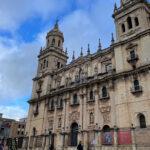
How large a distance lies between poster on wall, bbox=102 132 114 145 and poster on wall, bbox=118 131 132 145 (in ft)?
3.76

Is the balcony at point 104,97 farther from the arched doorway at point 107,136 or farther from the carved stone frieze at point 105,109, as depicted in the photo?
the arched doorway at point 107,136

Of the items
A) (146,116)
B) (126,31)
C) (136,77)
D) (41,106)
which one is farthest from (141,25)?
(41,106)

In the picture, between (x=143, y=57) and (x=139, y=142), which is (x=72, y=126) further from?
(x=143, y=57)

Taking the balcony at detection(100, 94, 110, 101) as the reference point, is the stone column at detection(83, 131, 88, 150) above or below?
below

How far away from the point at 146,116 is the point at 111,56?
10.8m

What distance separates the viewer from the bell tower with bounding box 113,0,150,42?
28.9 metres

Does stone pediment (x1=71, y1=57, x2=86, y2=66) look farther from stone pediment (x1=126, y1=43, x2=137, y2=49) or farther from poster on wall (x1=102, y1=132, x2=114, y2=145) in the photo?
poster on wall (x1=102, y1=132, x2=114, y2=145)

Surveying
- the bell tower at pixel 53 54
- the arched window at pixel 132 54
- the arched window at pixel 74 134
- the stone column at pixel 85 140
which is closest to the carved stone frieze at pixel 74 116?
the arched window at pixel 74 134

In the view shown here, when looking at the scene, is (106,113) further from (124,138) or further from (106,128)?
(124,138)

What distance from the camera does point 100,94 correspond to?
96.0ft

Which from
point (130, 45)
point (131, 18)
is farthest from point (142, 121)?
point (131, 18)

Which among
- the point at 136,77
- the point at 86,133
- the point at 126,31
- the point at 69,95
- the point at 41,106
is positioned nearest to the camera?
the point at 136,77

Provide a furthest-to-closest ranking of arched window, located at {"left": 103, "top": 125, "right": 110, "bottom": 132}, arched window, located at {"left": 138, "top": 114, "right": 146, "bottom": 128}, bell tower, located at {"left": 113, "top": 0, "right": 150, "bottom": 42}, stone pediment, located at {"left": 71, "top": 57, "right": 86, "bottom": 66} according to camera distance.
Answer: stone pediment, located at {"left": 71, "top": 57, "right": 86, "bottom": 66} → bell tower, located at {"left": 113, "top": 0, "right": 150, "bottom": 42} → arched window, located at {"left": 103, "top": 125, "right": 110, "bottom": 132} → arched window, located at {"left": 138, "top": 114, "right": 146, "bottom": 128}

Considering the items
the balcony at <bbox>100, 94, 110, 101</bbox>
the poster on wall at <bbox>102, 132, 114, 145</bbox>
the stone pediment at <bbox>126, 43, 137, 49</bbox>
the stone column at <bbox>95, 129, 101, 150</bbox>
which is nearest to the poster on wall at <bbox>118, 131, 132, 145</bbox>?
the poster on wall at <bbox>102, 132, 114, 145</bbox>
